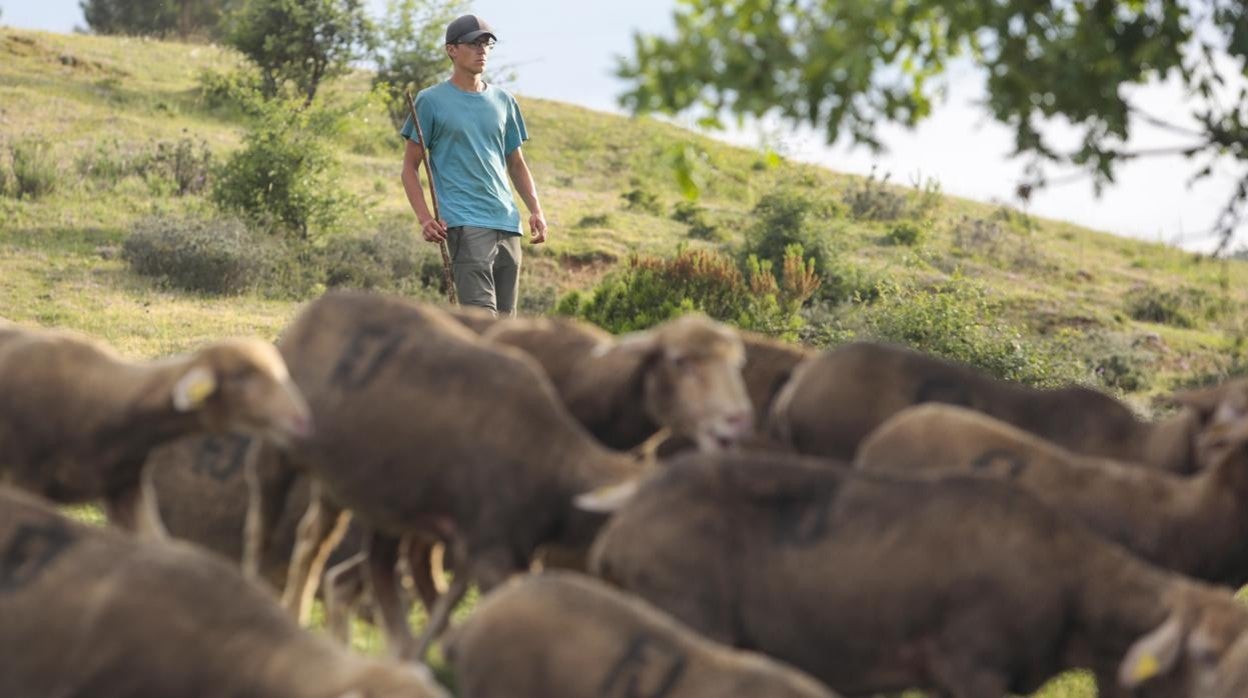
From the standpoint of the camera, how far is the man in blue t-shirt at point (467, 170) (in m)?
14.7

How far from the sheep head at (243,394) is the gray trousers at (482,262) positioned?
633 centimetres

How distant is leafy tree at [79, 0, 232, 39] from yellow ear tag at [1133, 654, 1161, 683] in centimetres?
7102

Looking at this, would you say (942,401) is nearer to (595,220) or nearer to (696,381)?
(696,381)

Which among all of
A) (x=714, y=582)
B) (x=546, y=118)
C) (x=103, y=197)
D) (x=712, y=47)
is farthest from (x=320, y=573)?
(x=546, y=118)

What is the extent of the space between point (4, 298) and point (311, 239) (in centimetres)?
822

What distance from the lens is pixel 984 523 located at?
766 centimetres

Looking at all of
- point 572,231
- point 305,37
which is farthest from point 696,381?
point 305,37

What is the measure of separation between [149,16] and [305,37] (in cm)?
3262

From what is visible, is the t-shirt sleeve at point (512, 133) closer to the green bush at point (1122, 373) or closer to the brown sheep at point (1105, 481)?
the brown sheep at point (1105, 481)

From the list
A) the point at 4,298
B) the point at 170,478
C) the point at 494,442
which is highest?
the point at 494,442

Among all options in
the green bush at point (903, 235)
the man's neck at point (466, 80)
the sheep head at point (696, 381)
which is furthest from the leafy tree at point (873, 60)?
the green bush at point (903, 235)

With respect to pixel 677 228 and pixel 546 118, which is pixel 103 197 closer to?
pixel 677 228

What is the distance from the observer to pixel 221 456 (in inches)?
Answer: 396

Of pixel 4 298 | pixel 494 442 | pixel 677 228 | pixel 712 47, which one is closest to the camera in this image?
pixel 494 442
